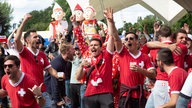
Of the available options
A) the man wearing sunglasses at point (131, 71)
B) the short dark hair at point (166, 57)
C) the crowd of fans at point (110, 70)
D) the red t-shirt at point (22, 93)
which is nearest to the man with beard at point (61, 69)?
the crowd of fans at point (110, 70)

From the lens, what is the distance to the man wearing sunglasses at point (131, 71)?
26.6ft

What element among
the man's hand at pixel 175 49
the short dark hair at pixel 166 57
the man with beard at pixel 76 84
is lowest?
the man with beard at pixel 76 84

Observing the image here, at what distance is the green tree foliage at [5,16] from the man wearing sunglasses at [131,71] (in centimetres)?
7954

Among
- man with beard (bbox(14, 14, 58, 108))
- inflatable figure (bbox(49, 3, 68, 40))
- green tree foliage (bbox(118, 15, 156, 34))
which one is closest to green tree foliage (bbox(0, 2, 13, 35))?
green tree foliage (bbox(118, 15, 156, 34))

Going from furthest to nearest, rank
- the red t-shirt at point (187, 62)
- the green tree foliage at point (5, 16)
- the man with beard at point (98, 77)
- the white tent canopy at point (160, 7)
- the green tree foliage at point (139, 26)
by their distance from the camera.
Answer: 1. the green tree foliage at point (5, 16)
2. the white tent canopy at point (160, 7)
3. the green tree foliage at point (139, 26)
4. the red t-shirt at point (187, 62)
5. the man with beard at point (98, 77)

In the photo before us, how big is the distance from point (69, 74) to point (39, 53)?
275 cm

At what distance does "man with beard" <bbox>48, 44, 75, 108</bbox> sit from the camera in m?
10.5

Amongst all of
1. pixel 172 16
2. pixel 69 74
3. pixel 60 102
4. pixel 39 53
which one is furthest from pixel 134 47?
pixel 172 16

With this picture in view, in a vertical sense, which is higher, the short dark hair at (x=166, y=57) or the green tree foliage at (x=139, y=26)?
the green tree foliage at (x=139, y=26)

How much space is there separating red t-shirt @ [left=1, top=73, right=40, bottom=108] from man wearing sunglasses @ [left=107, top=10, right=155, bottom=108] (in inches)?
69.3

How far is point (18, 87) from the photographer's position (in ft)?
22.5

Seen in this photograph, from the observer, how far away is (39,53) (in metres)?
8.99

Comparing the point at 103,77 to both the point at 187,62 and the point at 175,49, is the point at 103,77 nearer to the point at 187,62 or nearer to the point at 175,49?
the point at 175,49

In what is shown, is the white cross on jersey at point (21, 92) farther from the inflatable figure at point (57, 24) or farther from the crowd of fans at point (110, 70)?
the inflatable figure at point (57, 24)
